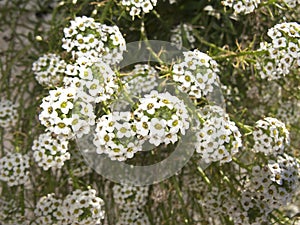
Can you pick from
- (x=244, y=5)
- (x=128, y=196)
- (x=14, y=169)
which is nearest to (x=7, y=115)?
(x=14, y=169)

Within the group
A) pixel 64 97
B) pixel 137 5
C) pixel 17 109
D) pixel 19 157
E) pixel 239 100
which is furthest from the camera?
pixel 239 100

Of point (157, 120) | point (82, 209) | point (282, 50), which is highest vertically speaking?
point (282, 50)

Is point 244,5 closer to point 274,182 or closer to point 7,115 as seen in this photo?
point 274,182

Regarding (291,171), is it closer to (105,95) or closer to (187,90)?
(187,90)

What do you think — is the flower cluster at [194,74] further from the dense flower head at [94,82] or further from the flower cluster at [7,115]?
the flower cluster at [7,115]

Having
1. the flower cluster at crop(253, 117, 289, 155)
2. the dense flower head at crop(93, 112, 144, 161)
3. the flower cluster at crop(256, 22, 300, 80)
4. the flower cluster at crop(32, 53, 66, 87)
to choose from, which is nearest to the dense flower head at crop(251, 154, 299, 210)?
the flower cluster at crop(253, 117, 289, 155)

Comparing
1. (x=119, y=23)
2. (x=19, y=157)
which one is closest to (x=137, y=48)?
(x=119, y=23)
